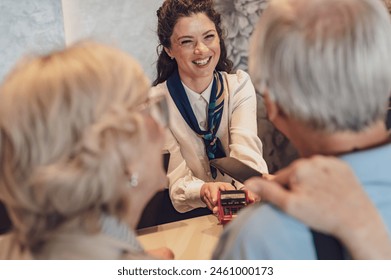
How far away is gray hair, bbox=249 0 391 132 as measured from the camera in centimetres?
77

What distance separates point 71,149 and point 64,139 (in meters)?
0.02

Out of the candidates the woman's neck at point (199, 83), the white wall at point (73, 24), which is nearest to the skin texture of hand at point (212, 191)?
the woman's neck at point (199, 83)

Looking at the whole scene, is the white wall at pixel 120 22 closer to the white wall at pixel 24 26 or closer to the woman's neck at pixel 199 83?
the white wall at pixel 24 26

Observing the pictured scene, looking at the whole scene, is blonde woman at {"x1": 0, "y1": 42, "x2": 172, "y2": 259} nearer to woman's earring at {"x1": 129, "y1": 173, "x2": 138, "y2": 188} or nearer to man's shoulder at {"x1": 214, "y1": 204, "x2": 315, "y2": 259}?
woman's earring at {"x1": 129, "y1": 173, "x2": 138, "y2": 188}

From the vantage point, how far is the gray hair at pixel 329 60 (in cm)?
77

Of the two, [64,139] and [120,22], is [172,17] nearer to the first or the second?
[120,22]

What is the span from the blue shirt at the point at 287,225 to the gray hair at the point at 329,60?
6cm

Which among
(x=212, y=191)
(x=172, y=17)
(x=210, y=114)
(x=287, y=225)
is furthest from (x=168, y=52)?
(x=287, y=225)

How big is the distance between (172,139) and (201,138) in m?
0.12

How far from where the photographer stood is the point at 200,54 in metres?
2.12

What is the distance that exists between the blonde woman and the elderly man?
0.20 m

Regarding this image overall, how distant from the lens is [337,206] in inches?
30.9

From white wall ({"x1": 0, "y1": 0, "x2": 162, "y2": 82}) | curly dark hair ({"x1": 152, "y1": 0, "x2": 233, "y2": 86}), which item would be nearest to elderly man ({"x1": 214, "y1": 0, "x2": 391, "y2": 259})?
curly dark hair ({"x1": 152, "y1": 0, "x2": 233, "y2": 86})
